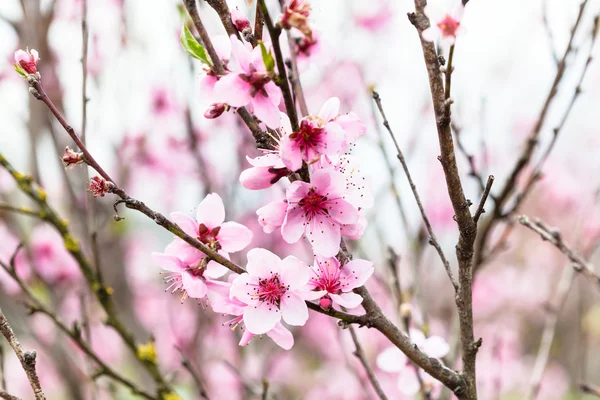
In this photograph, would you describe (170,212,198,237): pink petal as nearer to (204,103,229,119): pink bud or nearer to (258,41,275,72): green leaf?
(204,103,229,119): pink bud

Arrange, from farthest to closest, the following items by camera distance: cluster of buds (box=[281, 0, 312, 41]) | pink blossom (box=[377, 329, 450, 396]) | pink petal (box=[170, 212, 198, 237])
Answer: pink blossom (box=[377, 329, 450, 396])
pink petal (box=[170, 212, 198, 237])
cluster of buds (box=[281, 0, 312, 41])

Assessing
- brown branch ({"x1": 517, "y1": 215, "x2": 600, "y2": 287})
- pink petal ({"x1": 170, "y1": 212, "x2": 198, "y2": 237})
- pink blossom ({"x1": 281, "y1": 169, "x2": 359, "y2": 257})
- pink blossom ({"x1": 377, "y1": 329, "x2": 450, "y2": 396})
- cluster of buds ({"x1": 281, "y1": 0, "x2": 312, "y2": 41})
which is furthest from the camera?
pink blossom ({"x1": 377, "y1": 329, "x2": 450, "y2": 396})

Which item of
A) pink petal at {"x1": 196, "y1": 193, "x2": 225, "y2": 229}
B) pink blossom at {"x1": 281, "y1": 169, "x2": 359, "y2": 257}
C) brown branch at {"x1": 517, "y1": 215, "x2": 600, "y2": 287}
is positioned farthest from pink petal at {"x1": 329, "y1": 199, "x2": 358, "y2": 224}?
brown branch at {"x1": 517, "y1": 215, "x2": 600, "y2": 287}

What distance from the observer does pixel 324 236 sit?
921 mm

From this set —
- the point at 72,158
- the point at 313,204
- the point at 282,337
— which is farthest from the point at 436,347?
the point at 72,158

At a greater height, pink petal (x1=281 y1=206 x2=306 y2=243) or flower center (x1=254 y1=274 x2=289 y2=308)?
pink petal (x1=281 y1=206 x2=306 y2=243)

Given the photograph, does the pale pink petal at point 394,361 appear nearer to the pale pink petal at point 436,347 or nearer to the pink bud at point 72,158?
the pale pink petal at point 436,347

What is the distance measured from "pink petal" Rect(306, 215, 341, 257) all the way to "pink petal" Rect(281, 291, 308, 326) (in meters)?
0.09

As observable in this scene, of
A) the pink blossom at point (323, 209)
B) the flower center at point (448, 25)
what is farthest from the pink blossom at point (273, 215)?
the flower center at point (448, 25)

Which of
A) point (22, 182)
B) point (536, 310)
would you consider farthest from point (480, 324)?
point (22, 182)

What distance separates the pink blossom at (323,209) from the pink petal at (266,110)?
0.12 metres

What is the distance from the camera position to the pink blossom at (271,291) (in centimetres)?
91

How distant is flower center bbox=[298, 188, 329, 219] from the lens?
0.91 metres

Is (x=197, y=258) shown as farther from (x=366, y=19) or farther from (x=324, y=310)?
(x=366, y=19)
